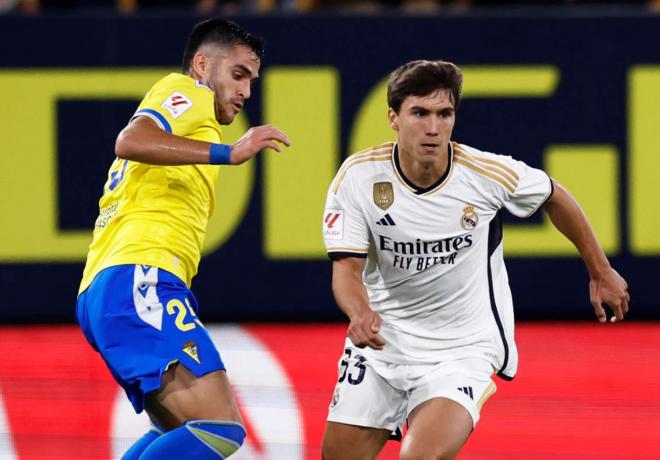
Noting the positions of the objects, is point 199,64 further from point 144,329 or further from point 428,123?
point 144,329

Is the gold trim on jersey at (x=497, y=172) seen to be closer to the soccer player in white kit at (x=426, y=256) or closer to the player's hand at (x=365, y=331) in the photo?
the soccer player in white kit at (x=426, y=256)

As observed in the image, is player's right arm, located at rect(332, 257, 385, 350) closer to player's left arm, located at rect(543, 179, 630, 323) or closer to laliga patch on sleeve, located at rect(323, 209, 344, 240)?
laliga patch on sleeve, located at rect(323, 209, 344, 240)

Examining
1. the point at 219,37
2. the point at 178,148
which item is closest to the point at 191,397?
the point at 178,148

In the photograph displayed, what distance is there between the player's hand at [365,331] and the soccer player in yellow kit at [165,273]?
1.56ft

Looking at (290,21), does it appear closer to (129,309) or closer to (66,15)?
(66,15)

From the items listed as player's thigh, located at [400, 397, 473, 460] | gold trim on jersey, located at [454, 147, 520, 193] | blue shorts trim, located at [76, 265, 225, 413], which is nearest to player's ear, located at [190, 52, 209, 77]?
blue shorts trim, located at [76, 265, 225, 413]

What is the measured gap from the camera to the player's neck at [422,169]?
4602 mm

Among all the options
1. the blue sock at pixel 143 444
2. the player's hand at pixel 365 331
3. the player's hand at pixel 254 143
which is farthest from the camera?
the blue sock at pixel 143 444

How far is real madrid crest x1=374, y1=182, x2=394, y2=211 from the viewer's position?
4.61m

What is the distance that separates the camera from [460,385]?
14.7ft

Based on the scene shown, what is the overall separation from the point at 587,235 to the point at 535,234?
3038mm

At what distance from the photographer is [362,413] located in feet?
15.1

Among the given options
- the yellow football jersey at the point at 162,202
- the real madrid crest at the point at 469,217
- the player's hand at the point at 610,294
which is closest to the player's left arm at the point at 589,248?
the player's hand at the point at 610,294

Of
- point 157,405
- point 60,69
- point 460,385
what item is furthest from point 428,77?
point 60,69
